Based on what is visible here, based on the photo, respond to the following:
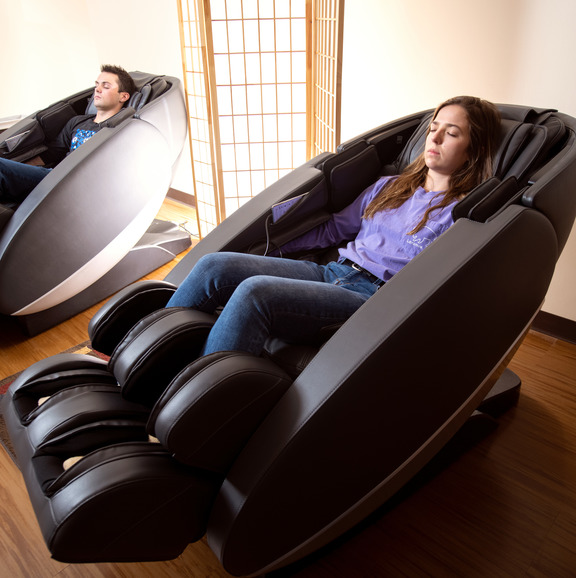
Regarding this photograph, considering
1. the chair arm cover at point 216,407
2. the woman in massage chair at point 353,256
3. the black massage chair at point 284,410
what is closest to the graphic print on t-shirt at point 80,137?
the woman in massage chair at point 353,256

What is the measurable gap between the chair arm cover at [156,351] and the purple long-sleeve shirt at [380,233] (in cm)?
47

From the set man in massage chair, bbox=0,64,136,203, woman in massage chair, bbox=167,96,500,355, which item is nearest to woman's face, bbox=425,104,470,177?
woman in massage chair, bbox=167,96,500,355

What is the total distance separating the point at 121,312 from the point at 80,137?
1.48 meters

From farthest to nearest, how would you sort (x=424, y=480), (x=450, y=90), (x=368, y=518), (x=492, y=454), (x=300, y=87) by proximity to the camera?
(x=300, y=87) < (x=450, y=90) < (x=492, y=454) < (x=424, y=480) < (x=368, y=518)

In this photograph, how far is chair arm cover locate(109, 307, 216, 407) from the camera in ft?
3.37

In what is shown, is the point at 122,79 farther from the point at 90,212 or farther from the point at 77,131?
the point at 90,212

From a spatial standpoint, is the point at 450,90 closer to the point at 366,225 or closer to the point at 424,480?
the point at 366,225

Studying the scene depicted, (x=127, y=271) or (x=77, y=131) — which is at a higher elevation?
(x=77, y=131)

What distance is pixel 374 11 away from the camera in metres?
1.94

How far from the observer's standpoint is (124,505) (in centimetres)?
83

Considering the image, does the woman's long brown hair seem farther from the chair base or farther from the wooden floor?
the chair base

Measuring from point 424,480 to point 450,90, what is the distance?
52.2 inches

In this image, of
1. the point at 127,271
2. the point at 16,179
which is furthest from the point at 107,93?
the point at 127,271

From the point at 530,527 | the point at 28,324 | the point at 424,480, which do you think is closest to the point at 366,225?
the point at 424,480
